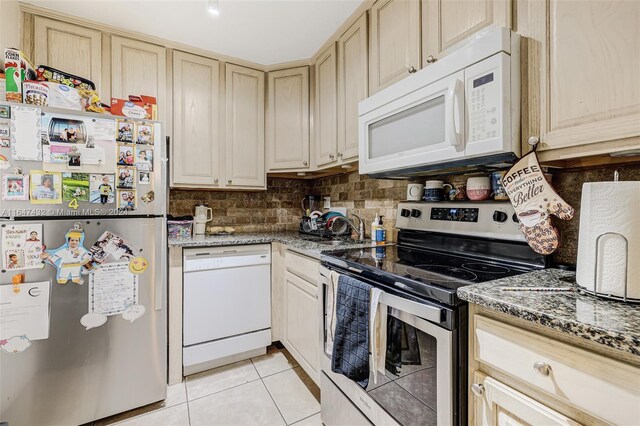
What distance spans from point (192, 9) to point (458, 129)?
1752mm

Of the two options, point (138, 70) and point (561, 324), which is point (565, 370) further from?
point (138, 70)

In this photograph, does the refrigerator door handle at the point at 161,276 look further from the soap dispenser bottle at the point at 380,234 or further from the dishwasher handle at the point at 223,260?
the soap dispenser bottle at the point at 380,234

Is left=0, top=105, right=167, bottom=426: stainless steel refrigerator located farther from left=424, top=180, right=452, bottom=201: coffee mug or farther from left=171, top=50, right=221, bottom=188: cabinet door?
left=424, top=180, right=452, bottom=201: coffee mug

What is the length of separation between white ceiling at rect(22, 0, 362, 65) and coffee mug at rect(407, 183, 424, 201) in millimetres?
1167

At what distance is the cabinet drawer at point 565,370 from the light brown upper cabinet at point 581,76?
59 cm

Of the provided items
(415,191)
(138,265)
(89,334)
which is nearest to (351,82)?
(415,191)

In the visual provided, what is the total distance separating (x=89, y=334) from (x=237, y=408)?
900 mm

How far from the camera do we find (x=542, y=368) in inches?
26.1

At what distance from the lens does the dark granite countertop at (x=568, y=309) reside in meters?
0.55

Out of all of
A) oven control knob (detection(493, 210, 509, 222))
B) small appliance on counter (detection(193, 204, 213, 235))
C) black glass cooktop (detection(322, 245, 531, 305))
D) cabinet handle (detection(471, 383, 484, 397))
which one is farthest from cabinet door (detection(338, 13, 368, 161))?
cabinet handle (detection(471, 383, 484, 397))

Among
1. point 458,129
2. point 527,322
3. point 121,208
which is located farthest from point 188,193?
point 527,322

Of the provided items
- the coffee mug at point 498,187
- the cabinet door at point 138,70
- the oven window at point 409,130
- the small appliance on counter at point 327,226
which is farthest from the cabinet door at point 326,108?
the cabinet door at point 138,70

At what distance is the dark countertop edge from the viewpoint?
0.53m

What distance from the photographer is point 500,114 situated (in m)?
0.98
